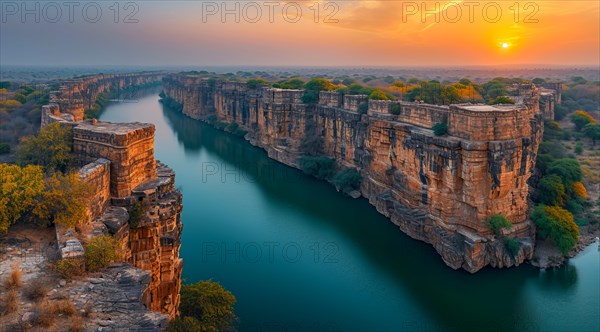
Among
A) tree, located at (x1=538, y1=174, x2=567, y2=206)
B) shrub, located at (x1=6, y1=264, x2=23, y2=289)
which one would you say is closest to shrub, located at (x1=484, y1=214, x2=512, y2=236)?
tree, located at (x1=538, y1=174, x2=567, y2=206)

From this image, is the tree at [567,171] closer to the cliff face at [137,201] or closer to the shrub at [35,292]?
the cliff face at [137,201]

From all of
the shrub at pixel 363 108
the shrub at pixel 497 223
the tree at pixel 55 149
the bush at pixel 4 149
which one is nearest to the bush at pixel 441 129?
the shrub at pixel 497 223

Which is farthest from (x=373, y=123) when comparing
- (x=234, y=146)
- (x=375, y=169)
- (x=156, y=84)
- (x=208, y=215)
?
(x=156, y=84)

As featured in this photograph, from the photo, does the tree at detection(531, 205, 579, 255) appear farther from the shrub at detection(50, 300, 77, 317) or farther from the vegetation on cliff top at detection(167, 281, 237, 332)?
the shrub at detection(50, 300, 77, 317)

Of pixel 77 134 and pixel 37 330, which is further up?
pixel 77 134

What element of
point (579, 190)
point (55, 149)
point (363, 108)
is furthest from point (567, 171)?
point (55, 149)

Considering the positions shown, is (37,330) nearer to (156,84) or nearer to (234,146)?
(234,146)

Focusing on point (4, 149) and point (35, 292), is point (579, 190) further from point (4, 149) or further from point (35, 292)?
point (4, 149)
